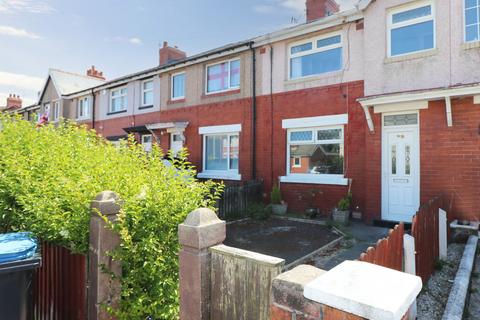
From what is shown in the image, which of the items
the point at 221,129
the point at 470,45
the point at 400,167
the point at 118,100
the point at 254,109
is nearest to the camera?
the point at 470,45

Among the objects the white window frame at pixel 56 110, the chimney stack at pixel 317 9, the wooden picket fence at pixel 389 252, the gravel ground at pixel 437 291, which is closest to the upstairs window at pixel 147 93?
the chimney stack at pixel 317 9

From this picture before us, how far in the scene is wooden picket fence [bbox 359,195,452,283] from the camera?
298cm

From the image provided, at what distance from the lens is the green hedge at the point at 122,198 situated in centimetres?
280

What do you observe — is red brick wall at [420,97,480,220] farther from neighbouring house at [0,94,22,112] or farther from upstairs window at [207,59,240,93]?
neighbouring house at [0,94,22,112]

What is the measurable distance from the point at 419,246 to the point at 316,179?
5.89m

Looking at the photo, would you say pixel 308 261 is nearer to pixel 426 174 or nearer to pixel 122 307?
pixel 122 307

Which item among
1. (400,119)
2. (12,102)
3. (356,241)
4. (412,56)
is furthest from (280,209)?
(12,102)

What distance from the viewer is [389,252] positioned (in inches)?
129

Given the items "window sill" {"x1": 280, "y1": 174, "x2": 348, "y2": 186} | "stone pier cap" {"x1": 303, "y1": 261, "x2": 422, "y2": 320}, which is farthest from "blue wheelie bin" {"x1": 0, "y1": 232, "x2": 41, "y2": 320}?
"window sill" {"x1": 280, "y1": 174, "x2": 348, "y2": 186}

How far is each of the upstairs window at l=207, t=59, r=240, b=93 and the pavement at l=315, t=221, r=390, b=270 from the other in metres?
7.13

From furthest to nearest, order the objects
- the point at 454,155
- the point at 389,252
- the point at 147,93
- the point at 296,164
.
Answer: the point at 147,93 → the point at 296,164 → the point at 454,155 → the point at 389,252

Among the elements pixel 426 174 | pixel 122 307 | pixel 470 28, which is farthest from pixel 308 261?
pixel 470 28

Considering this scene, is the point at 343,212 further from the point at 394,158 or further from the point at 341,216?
the point at 394,158

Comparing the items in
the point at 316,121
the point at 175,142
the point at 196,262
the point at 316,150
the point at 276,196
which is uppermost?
the point at 316,121
